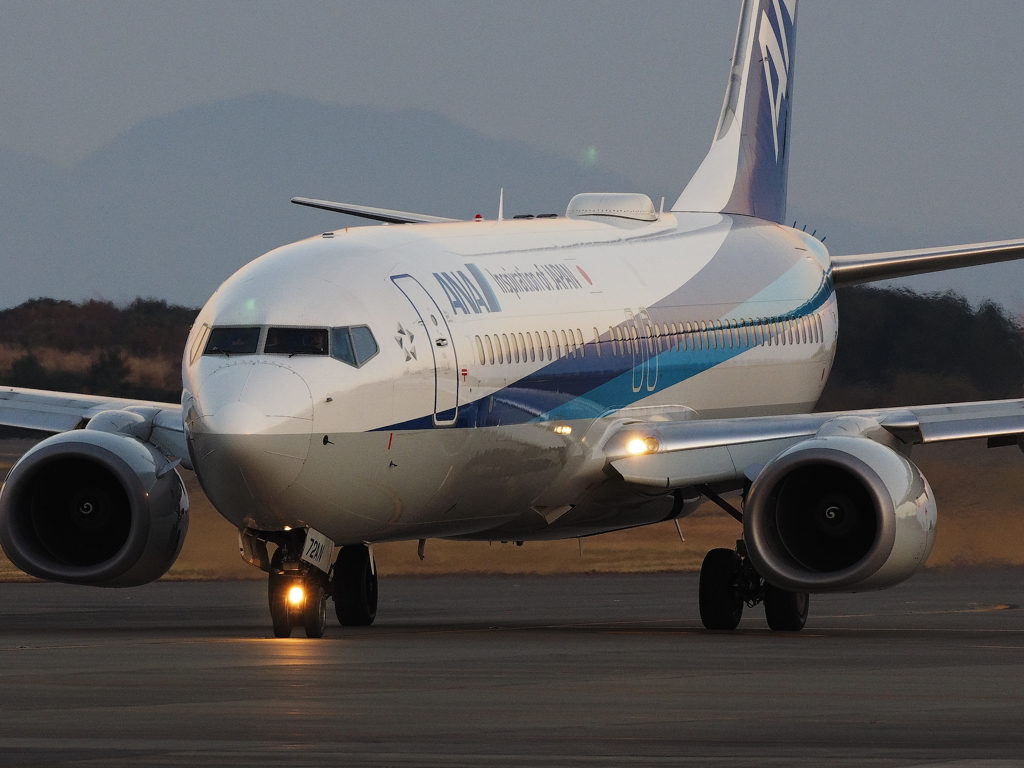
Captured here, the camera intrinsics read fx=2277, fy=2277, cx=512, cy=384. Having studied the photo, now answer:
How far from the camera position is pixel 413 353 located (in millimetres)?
21406

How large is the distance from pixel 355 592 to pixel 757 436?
195 inches

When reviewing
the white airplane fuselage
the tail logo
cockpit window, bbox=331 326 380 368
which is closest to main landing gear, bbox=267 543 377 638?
the white airplane fuselage

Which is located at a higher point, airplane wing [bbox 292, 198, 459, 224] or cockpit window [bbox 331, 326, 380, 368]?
airplane wing [bbox 292, 198, 459, 224]

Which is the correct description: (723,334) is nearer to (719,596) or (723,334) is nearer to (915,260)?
(915,260)

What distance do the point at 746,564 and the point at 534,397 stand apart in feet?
11.4

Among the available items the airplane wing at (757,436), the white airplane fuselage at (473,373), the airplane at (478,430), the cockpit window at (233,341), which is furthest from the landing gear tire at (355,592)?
the cockpit window at (233,341)

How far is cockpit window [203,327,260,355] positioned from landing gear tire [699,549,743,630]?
6.92 m

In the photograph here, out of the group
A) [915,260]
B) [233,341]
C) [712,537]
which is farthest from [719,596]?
[712,537]

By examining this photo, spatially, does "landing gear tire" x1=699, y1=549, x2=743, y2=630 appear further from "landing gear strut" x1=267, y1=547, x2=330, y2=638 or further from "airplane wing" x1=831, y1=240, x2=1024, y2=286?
"airplane wing" x1=831, y1=240, x2=1024, y2=286

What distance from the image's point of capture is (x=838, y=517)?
75.6 feet

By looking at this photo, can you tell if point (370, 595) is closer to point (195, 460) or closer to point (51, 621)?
point (51, 621)

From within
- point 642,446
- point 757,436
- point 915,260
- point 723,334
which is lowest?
point 642,446

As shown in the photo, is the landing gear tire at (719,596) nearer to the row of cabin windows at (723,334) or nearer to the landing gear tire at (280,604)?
the row of cabin windows at (723,334)

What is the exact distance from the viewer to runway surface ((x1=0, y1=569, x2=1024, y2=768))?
12523 mm
